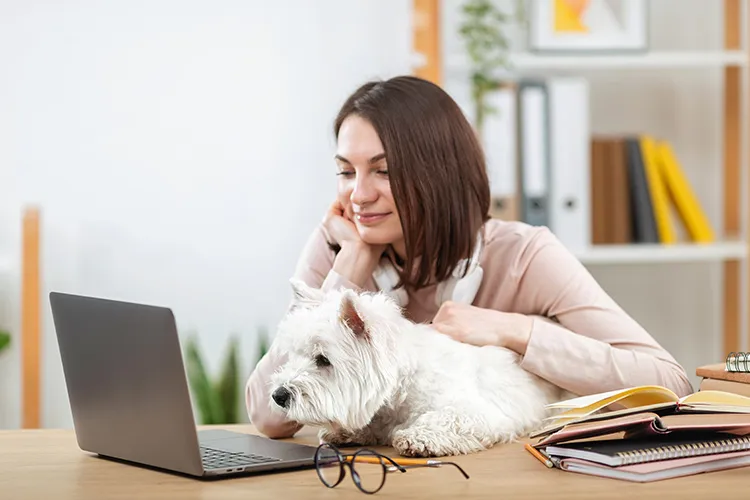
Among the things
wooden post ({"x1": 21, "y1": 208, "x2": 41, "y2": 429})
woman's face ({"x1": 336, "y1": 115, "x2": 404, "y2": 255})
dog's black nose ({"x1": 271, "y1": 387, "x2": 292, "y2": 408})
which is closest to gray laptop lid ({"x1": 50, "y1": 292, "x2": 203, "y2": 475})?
dog's black nose ({"x1": 271, "y1": 387, "x2": 292, "y2": 408})

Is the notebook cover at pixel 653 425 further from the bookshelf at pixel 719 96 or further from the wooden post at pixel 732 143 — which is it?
the wooden post at pixel 732 143

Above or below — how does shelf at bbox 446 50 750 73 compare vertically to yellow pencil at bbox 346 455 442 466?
above

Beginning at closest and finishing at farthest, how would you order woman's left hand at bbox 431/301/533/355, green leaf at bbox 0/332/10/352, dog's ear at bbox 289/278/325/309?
1. dog's ear at bbox 289/278/325/309
2. woman's left hand at bbox 431/301/533/355
3. green leaf at bbox 0/332/10/352

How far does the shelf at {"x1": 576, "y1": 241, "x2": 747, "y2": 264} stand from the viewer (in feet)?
10.1

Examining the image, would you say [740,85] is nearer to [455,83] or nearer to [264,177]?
[455,83]

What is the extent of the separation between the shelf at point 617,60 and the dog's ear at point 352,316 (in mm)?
1816

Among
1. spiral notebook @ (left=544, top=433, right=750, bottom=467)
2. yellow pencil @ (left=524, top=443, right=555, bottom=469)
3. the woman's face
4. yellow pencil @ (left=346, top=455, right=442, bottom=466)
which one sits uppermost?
the woman's face

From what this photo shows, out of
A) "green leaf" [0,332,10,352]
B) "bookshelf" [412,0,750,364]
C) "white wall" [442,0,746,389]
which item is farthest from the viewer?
"white wall" [442,0,746,389]

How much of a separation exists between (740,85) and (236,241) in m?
1.74

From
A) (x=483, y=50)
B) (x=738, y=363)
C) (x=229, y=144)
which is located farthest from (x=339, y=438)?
(x=229, y=144)

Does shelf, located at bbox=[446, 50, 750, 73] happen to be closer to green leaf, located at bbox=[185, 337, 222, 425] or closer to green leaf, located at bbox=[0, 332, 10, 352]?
green leaf, located at bbox=[185, 337, 222, 425]

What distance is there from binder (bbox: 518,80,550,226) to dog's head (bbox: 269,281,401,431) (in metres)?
1.71

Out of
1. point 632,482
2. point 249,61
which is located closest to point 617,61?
point 249,61

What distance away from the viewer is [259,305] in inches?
135
